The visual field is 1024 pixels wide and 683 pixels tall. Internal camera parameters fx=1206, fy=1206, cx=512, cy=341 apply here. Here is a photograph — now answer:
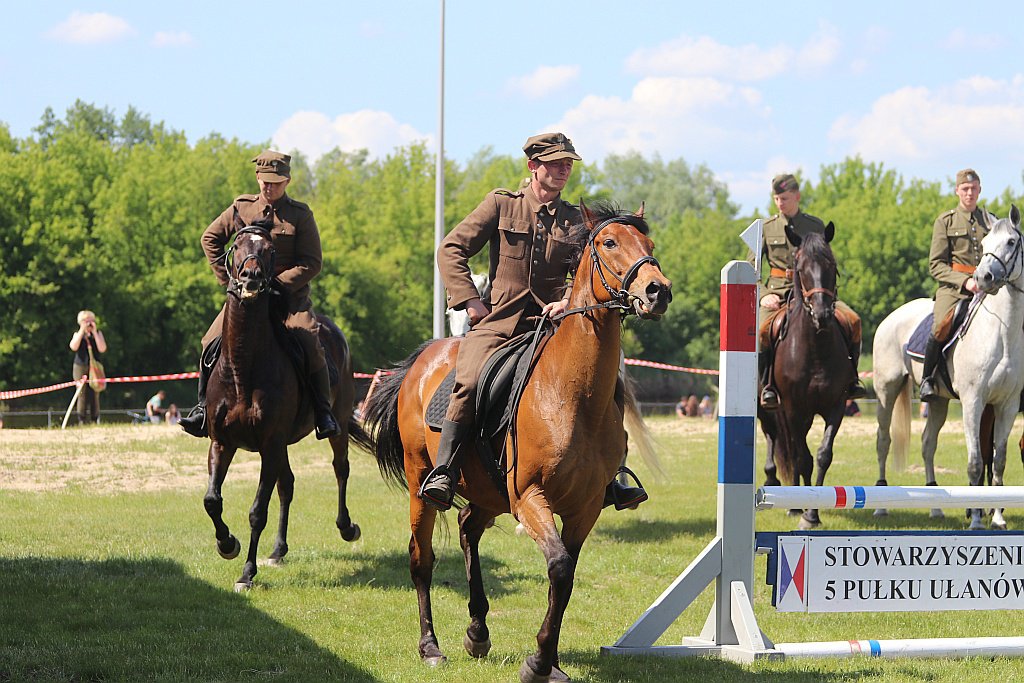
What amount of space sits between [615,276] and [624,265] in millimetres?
73

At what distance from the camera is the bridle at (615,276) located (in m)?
5.91

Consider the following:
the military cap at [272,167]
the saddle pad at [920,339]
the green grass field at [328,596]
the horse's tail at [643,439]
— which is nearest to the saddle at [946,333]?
the saddle pad at [920,339]

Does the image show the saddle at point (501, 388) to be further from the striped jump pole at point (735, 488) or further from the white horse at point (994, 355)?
the white horse at point (994, 355)

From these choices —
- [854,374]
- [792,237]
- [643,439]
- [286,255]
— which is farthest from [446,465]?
[854,374]

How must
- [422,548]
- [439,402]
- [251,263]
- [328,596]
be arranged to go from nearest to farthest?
[439,402] < [422,548] < [251,263] < [328,596]

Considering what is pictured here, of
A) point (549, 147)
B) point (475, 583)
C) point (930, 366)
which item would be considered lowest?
point (475, 583)

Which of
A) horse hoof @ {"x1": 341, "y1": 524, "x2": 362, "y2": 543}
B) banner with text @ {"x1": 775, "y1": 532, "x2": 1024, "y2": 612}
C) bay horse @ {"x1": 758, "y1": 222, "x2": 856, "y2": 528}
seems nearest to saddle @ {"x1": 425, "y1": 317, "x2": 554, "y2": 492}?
banner with text @ {"x1": 775, "y1": 532, "x2": 1024, "y2": 612}

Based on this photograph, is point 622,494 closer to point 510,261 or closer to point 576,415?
Answer: point 576,415

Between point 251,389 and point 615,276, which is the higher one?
point 615,276

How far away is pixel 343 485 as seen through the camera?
1205cm

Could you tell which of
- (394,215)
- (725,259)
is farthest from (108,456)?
(725,259)

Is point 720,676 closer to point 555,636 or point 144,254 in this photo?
point 555,636

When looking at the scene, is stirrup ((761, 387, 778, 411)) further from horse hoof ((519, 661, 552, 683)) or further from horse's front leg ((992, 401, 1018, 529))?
horse hoof ((519, 661, 552, 683))

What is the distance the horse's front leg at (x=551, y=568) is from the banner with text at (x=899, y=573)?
4.15 feet
